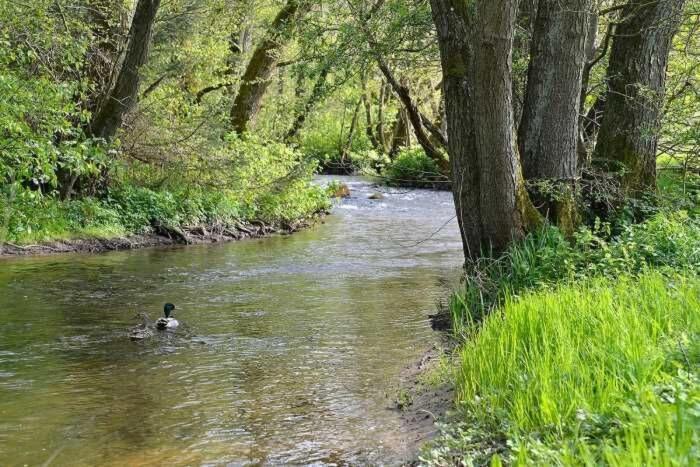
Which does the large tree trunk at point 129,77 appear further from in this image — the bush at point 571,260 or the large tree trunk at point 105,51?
the bush at point 571,260

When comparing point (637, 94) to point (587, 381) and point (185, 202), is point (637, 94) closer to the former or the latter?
point (587, 381)

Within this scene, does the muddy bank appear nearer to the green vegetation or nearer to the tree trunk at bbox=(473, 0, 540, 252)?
the green vegetation

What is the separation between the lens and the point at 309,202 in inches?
922

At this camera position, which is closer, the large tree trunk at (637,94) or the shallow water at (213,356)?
the shallow water at (213,356)

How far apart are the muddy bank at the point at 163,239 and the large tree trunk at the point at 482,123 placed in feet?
33.9

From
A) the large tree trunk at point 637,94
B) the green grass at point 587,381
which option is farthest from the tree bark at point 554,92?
the green grass at point 587,381

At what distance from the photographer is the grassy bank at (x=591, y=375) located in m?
3.36

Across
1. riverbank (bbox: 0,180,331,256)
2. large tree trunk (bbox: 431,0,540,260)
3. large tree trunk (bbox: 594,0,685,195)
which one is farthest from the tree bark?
riverbank (bbox: 0,180,331,256)

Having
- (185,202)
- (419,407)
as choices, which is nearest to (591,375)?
(419,407)

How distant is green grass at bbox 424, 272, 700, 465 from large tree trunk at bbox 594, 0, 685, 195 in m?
3.67

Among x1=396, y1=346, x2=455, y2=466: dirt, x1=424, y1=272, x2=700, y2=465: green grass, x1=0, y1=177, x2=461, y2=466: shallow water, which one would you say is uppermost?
x1=424, y1=272, x2=700, y2=465: green grass

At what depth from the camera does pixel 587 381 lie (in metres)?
4.19

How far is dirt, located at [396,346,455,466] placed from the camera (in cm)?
536

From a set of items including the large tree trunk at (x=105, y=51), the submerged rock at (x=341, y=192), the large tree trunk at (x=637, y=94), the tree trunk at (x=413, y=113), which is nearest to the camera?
the large tree trunk at (x=637, y=94)
